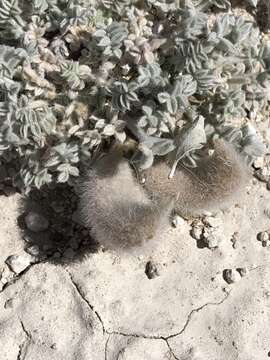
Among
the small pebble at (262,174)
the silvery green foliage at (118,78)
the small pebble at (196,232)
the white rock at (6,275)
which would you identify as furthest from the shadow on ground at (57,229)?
the small pebble at (262,174)

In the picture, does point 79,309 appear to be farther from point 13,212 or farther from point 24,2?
point 24,2

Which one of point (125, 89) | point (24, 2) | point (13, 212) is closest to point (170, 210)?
point (125, 89)

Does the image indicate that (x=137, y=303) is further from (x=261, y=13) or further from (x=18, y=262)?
(x=261, y=13)

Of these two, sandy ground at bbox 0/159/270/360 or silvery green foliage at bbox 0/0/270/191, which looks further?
sandy ground at bbox 0/159/270/360

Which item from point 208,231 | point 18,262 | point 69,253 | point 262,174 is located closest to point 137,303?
point 69,253

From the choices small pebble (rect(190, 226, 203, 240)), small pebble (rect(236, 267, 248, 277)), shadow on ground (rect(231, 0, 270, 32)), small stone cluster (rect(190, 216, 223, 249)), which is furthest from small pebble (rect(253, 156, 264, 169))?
shadow on ground (rect(231, 0, 270, 32))

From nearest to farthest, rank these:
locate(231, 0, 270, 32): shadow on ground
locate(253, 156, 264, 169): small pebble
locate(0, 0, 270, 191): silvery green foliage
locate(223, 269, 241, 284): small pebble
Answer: locate(0, 0, 270, 191): silvery green foliage
locate(223, 269, 241, 284): small pebble
locate(253, 156, 264, 169): small pebble
locate(231, 0, 270, 32): shadow on ground

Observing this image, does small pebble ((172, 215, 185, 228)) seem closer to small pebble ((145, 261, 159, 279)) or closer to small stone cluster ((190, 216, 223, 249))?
small stone cluster ((190, 216, 223, 249))

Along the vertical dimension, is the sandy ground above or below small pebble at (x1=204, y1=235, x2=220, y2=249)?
below
